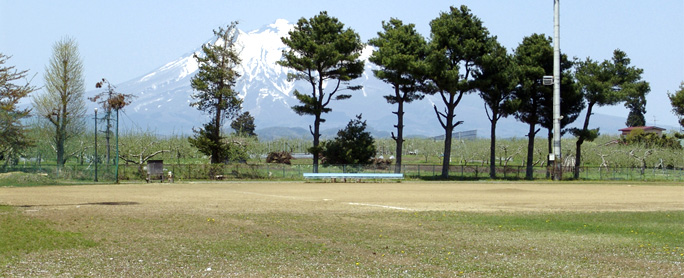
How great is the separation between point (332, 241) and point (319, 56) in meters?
45.8

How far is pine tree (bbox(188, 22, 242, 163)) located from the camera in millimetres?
60656

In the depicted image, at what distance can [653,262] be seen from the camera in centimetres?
1205

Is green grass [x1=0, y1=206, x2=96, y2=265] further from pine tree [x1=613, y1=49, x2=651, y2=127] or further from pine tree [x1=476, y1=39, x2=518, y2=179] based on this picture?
pine tree [x1=613, y1=49, x2=651, y2=127]

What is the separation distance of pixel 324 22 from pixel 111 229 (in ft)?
157

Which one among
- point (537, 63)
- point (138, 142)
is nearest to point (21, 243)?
point (537, 63)

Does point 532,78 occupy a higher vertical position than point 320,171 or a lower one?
higher

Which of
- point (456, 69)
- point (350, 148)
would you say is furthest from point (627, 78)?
point (350, 148)

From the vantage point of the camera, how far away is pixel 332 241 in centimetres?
1447

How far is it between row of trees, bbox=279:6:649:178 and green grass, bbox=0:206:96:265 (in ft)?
137

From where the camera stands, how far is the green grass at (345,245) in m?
11.3

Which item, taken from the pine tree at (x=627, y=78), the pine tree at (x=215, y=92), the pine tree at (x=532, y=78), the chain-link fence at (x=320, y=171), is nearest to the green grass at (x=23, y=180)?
the chain-link fence at (x=320, y=171)

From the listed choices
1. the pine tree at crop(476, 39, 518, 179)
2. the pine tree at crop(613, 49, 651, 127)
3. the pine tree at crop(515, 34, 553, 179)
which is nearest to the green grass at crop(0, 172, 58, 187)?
the pine tree at crop(476, 39, 518, 179)

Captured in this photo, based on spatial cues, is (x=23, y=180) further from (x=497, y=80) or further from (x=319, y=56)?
(x=497, y=80)

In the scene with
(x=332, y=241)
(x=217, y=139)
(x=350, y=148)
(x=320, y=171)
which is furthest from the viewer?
(x=217, y=139)
